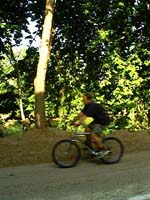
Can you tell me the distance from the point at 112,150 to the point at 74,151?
3.66 feet

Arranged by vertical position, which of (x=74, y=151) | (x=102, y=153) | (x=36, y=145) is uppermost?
(x=36, y=145)

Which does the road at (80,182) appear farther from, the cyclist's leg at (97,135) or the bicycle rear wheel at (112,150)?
the cyclist's leg at (97,135)

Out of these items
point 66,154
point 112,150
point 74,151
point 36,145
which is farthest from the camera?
point 36,145

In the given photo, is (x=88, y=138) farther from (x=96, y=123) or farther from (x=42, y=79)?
(x=42, y=79)

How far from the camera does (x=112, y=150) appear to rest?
13086mm

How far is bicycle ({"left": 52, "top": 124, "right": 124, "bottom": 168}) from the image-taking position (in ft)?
40.6

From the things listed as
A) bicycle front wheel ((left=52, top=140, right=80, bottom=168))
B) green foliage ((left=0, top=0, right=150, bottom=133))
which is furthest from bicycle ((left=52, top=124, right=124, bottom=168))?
green foliage ((left=0, top=0, right=150, bottom=133))

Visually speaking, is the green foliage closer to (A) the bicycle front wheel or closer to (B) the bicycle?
(B) the bicycle

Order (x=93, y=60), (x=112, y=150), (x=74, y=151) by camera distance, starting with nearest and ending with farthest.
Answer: (x=74, y=151), (x=112, y=150), (x=93, y=60)

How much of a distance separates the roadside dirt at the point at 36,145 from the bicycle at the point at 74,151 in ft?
3.29

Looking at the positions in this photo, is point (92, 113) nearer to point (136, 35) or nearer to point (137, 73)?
point (137, 73)

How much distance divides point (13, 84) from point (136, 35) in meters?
7.73

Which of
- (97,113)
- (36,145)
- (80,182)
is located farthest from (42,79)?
(80,182)


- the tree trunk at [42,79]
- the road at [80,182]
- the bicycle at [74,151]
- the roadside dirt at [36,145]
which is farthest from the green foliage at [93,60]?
the road at [80,182]
